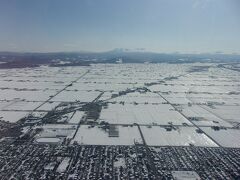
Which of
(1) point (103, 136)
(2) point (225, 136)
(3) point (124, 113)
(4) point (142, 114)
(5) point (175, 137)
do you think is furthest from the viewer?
(3) point (124, 113)

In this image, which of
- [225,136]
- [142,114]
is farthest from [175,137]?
[142,114]

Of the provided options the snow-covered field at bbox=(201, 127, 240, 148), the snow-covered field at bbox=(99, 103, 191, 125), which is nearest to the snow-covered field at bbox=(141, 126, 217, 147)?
the snow-covered field at bbox=(201, 127, 240, 148)

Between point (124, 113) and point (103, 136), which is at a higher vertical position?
point (103, 136)

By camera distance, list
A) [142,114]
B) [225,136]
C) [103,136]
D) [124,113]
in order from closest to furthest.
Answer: [103,136]
[225,136]
[142,114]
[124,113]

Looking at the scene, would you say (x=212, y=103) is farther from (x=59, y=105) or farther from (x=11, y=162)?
(x=11, y=162)

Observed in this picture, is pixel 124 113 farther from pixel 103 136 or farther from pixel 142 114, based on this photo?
pixel 103 136

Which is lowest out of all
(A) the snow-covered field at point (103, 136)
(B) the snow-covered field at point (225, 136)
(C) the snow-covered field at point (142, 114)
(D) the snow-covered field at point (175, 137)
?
(B) the snow-covered field at point (225, 136)

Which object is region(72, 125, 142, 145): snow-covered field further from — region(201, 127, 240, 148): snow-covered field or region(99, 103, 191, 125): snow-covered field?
region(201, 127, 240, 148): snow-covered field

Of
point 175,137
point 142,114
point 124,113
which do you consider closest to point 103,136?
point 175,137

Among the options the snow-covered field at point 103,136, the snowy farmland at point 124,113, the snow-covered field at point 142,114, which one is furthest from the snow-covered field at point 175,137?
the snow-covered field at point 142,114

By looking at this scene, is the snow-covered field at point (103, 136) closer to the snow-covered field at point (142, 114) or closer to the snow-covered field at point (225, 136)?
the snow-covered field at point (142, 114)

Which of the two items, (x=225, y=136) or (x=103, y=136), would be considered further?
(x=225, y=136)

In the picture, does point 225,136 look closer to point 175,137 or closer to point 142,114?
point 175,137
